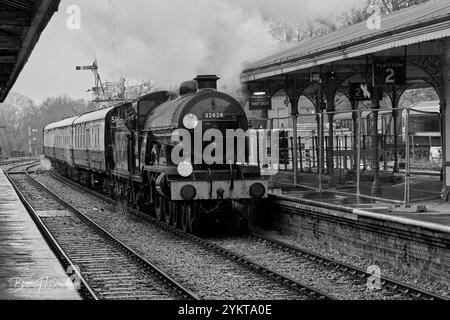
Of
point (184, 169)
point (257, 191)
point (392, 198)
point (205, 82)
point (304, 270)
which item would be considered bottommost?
point (304, 270)

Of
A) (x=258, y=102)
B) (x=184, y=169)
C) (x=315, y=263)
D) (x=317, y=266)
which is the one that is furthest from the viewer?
(x=258, y=102)

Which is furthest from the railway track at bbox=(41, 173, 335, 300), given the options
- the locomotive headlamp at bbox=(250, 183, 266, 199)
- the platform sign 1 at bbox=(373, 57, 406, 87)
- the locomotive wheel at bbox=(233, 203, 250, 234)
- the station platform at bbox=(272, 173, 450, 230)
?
the platform sign 1 at bbox=(373, 57, 406, 87)

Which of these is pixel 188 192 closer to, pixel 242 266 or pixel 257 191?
pixel 257 191

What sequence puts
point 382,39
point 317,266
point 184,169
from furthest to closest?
point 184,169 < point 382,39 < point 317,266

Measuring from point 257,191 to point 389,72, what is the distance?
339cm

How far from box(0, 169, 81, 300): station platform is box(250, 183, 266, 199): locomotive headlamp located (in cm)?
413

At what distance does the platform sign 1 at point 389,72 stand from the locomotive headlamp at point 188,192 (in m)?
3.99

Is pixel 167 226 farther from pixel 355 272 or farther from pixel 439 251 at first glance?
pixel 439 251

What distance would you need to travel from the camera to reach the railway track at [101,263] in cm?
925

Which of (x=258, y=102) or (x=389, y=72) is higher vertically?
(x=389, y=72)

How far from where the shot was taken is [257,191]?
14.6 m

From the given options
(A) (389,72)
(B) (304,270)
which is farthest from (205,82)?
(B) (304,270)

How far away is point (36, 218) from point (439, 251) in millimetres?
10650

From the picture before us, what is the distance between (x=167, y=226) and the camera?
616 inches
